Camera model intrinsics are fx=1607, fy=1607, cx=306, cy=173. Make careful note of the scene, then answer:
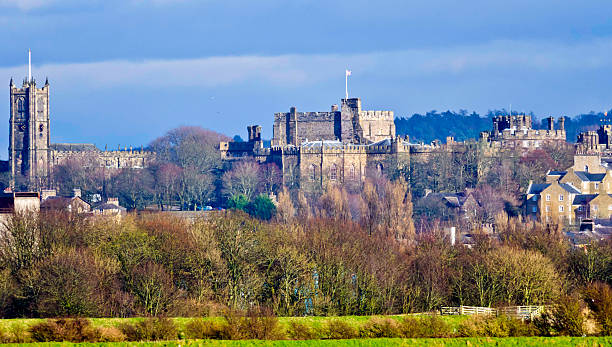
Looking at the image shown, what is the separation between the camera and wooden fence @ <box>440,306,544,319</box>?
175 feet

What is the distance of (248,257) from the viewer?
64.4m

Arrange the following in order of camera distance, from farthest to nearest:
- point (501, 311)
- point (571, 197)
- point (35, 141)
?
point (35, 141), point (571, 197), point (501, 311)

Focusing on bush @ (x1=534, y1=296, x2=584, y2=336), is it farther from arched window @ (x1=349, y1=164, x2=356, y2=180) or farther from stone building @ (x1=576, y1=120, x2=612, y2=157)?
stone building @ (x1=576, y1=120, x2=612, y2=157)

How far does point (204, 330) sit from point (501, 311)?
10600 millimetres

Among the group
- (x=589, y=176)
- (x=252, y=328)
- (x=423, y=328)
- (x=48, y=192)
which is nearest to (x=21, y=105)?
(x=48, y=192)

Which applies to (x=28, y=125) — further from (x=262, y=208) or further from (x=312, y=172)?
(x=262, y=208)

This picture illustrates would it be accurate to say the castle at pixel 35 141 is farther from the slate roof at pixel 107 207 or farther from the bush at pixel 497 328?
the bush at pixel 497 328

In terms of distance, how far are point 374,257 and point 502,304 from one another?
925 centimetres

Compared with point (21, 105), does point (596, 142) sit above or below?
below

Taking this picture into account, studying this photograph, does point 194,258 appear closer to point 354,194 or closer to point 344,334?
point 344,334

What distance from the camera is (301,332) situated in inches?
1986

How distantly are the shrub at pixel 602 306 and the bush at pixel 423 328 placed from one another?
4.85m

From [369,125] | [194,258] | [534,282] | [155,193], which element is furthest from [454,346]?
[369,125]

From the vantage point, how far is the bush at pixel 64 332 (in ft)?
159
